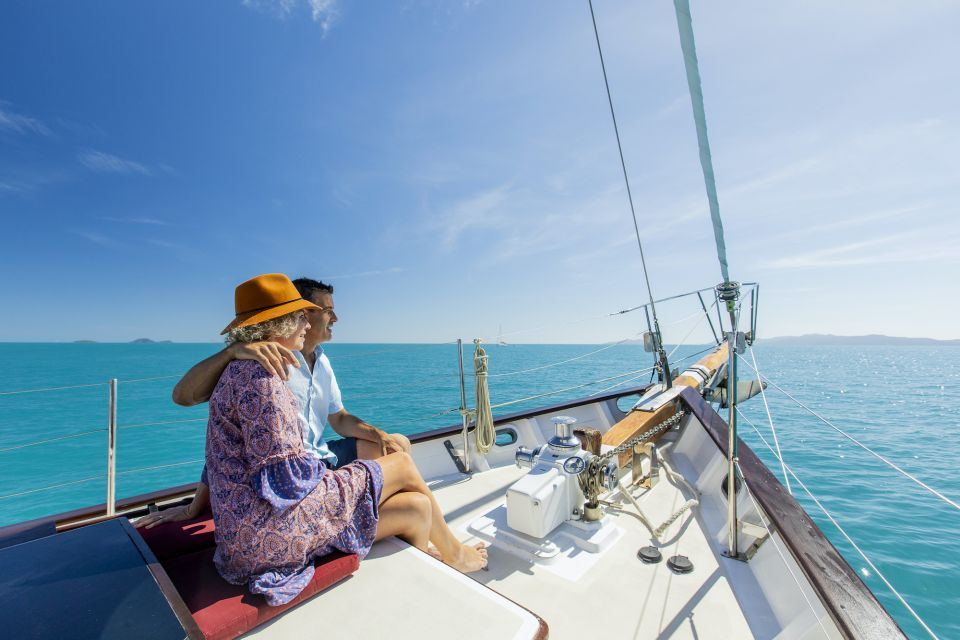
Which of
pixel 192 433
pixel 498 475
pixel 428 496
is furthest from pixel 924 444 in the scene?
pixel 192 433

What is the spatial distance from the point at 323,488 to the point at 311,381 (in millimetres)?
854

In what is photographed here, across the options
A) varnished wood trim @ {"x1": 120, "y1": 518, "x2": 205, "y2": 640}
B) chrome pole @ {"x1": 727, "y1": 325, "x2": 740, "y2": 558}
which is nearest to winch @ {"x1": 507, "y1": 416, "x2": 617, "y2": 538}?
chrome pole @ {"x1": 727, "y1": 325, "x2": 740, "y2": 558}

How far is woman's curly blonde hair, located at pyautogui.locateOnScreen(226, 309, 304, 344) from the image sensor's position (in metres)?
1.24

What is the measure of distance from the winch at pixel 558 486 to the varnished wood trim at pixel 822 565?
61 centimetres

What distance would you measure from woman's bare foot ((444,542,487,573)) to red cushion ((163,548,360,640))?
49 cm

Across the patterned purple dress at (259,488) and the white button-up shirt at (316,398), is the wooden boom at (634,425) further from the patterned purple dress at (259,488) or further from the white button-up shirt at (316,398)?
the patterned purple dress at (259,488)

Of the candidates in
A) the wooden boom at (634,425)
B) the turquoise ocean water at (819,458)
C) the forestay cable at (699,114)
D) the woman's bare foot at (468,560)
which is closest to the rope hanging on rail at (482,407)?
the turquoise ocean water at (819,458)

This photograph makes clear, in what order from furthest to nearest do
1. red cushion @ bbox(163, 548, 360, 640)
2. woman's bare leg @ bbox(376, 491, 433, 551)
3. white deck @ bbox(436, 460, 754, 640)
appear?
white deck @ bbox(436, 460, 754, 640)
woman's bare leg @ bbox(376, 491, 433, 551)
red cushion @ bbox(163, 548, 360, 640)

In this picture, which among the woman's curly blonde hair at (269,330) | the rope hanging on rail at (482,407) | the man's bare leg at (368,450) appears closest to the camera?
the woman's curly blonde hair at (269,330)

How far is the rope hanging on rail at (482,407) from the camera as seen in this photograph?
260 cm

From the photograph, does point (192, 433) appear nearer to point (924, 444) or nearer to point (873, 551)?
point (873, 551)

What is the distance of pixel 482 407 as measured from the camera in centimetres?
265

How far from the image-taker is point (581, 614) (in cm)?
154

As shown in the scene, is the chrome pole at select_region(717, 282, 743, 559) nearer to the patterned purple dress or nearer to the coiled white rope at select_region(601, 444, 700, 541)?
the coiled white rope at select_region(601, 444, 700, 541)
